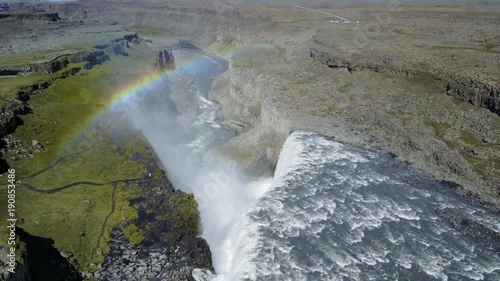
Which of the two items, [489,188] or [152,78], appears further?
[152,78]

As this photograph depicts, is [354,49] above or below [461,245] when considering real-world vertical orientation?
above

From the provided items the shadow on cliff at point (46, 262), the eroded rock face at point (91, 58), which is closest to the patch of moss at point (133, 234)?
the shadow on cliff at point (46, 262)

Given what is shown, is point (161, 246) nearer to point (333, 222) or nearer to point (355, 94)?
point (333, 222)

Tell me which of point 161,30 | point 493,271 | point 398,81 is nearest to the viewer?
point 493,271

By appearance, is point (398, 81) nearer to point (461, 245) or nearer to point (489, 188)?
point (489, 188)

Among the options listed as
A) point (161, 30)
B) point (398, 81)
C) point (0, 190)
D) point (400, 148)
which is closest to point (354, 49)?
point (398, 81)

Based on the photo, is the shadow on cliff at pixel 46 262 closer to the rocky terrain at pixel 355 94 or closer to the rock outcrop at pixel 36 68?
the rocky terrain at pixel 355 94

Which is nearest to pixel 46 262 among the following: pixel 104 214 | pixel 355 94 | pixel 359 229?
pixel 104 214

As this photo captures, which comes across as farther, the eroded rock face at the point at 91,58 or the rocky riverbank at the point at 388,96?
the eroded rock face at the point at 91,58
